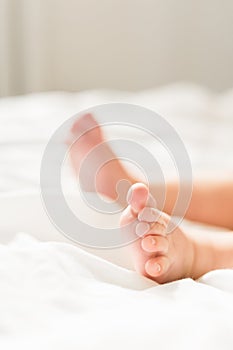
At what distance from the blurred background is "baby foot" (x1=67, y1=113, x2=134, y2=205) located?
→ 4.63 feet

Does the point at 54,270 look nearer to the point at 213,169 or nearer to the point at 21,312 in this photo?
the point at 21,312

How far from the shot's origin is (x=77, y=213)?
0.89m

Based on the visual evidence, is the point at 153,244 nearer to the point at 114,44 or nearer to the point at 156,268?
the point at 156,268

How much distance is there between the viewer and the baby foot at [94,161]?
0.98 m

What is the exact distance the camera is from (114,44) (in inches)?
96.0

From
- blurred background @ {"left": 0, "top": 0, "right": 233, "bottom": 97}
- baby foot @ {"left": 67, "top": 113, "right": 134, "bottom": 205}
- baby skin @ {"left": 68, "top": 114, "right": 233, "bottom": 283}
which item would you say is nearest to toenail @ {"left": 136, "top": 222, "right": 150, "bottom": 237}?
baby skin @ {"left": 68, "top": 114, "right": 233, "bottom": 283}

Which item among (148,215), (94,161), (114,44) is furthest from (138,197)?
(114,44)

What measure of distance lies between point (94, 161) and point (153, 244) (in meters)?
0.31

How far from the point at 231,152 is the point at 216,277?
644 mm

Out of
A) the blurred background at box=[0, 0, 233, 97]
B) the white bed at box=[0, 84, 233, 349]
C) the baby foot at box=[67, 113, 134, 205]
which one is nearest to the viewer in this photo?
the white bed at box=[0, 84, 233, 349]

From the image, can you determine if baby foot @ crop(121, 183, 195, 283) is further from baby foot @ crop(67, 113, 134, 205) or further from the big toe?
baby foot @ crop(67, 113, 134, 205)

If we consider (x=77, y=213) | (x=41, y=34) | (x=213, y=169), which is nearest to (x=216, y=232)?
(x=77, y=213)

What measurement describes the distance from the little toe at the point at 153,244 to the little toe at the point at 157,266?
10mm

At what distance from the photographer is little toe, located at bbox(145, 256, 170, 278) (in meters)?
0.71
